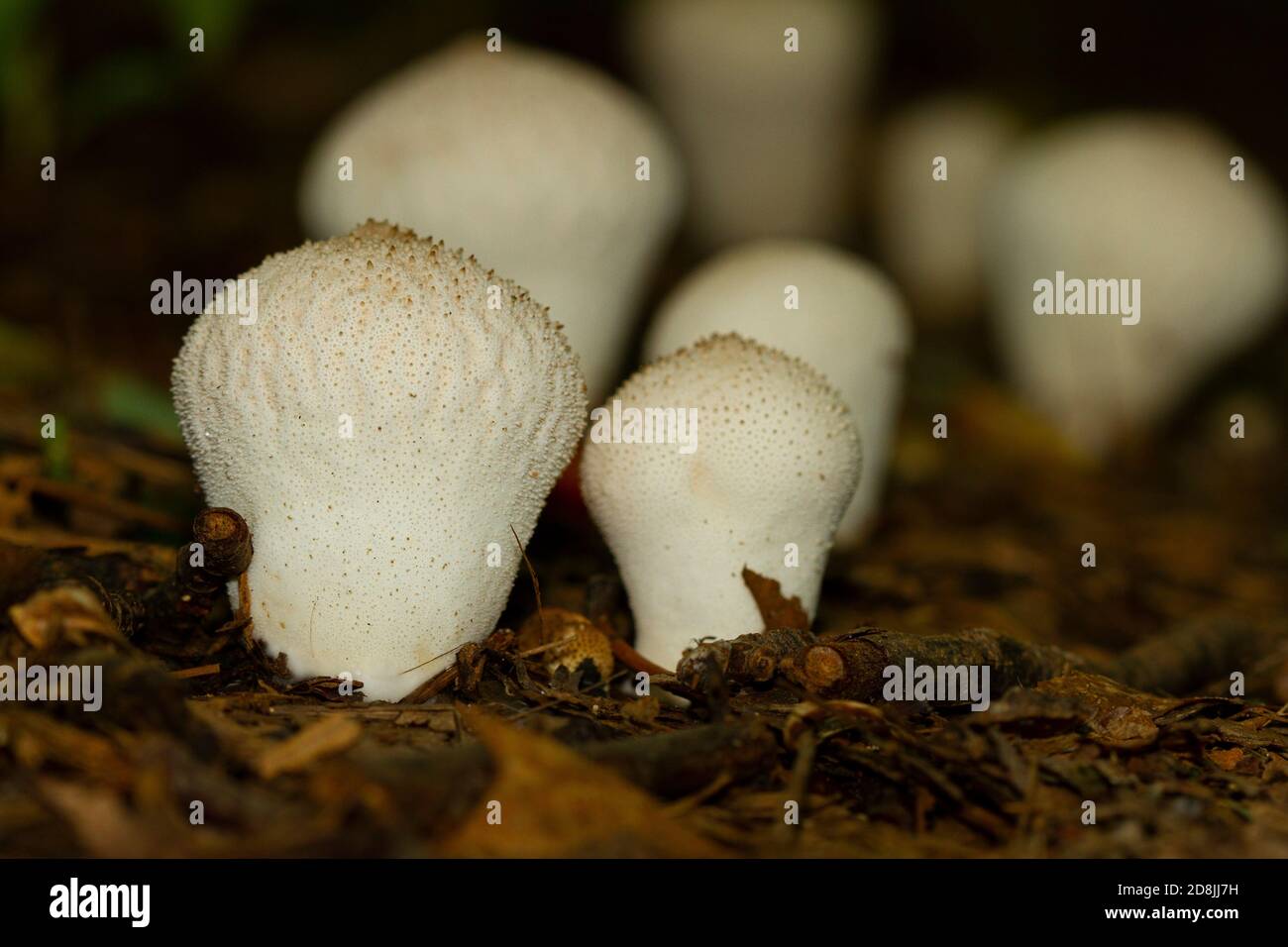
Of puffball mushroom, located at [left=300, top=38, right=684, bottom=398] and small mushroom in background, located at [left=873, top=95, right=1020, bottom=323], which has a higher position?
small mushroom in background, located at [left=873, top=95, right=1020, bottom=323]

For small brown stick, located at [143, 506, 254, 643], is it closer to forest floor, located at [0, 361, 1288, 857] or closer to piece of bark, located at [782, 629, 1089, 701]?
forest floor, located at [0, 361, 1288, 857]

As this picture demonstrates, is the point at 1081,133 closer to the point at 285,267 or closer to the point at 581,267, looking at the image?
the point at 581,267

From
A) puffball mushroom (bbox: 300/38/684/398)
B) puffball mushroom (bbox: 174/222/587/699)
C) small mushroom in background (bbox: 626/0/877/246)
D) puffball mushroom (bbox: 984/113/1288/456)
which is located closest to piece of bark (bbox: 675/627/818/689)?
puffball mushroom (bbox: 174/222/587/699)

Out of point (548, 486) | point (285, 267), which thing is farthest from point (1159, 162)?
point (285, 267)

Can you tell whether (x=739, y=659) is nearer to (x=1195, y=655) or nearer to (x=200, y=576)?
(x=200, y=576)

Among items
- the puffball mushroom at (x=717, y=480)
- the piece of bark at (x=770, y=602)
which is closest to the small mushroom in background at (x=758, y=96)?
the puffball mushroom at (x=717, y=480)

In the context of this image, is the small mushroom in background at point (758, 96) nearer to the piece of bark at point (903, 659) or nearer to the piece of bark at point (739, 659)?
the piece of bark at point (903, 659)
